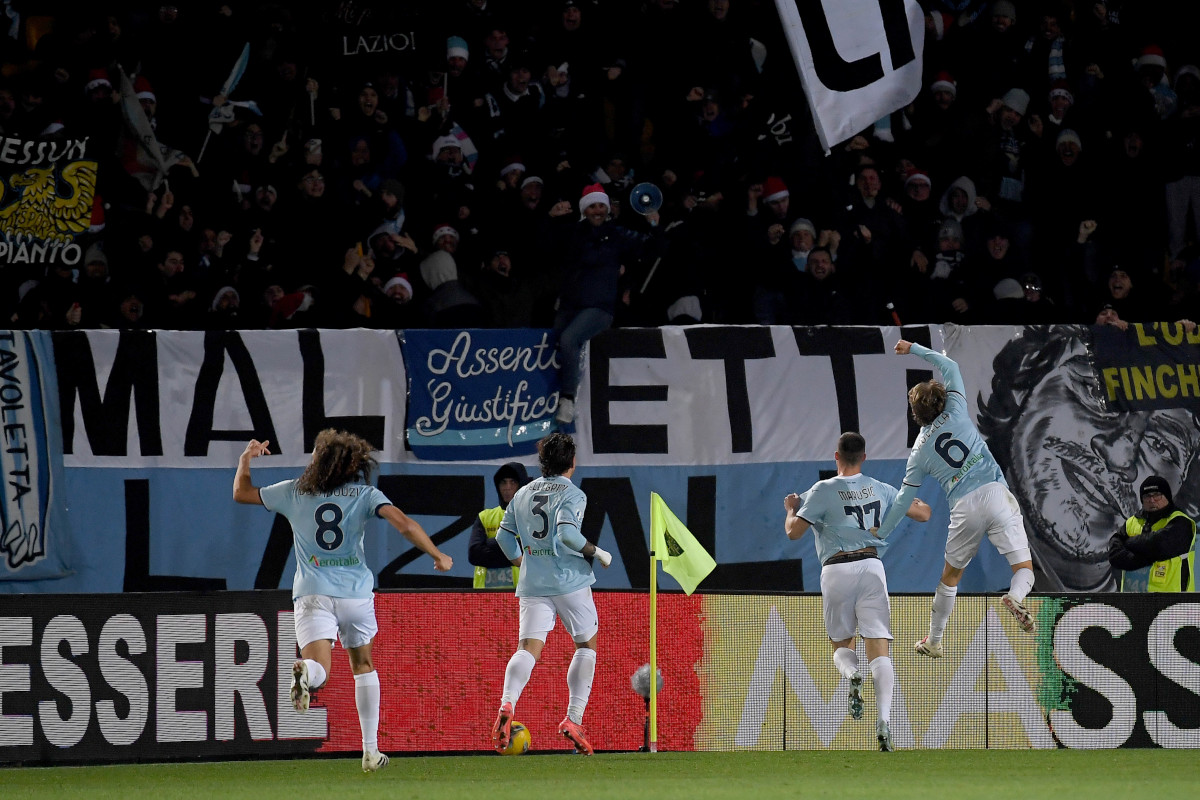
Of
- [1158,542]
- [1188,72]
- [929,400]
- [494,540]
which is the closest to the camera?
[929,400]

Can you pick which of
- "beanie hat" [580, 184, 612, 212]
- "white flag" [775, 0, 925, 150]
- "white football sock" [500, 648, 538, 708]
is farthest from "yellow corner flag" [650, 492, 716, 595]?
"beanie hat" [580, 184, 612, 212]

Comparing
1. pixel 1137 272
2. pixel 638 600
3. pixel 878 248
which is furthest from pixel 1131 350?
pixel 638 600

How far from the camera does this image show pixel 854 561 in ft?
31.6

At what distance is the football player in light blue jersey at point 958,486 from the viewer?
1002cm

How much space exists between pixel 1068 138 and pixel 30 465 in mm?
10091

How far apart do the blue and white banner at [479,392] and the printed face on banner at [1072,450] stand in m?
3.87

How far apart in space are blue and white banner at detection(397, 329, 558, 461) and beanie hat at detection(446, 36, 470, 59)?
11.4 feet

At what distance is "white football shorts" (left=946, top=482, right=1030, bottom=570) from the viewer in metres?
10.1

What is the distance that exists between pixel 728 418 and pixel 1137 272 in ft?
14.0

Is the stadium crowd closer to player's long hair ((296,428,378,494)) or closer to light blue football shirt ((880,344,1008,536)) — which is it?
light blue football shirt ((880,344,1008,536))

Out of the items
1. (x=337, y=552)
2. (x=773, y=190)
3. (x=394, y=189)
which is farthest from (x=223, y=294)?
(x=337, y=552)

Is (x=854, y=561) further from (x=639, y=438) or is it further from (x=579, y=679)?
(x=639, y=438)

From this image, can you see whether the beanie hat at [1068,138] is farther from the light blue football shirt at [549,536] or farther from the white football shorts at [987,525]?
the light blue football shirt at [549,536]

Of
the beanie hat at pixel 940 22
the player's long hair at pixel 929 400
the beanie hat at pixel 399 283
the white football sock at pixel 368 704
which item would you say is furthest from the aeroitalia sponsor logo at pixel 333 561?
the beanie hat at pixel 940 22
